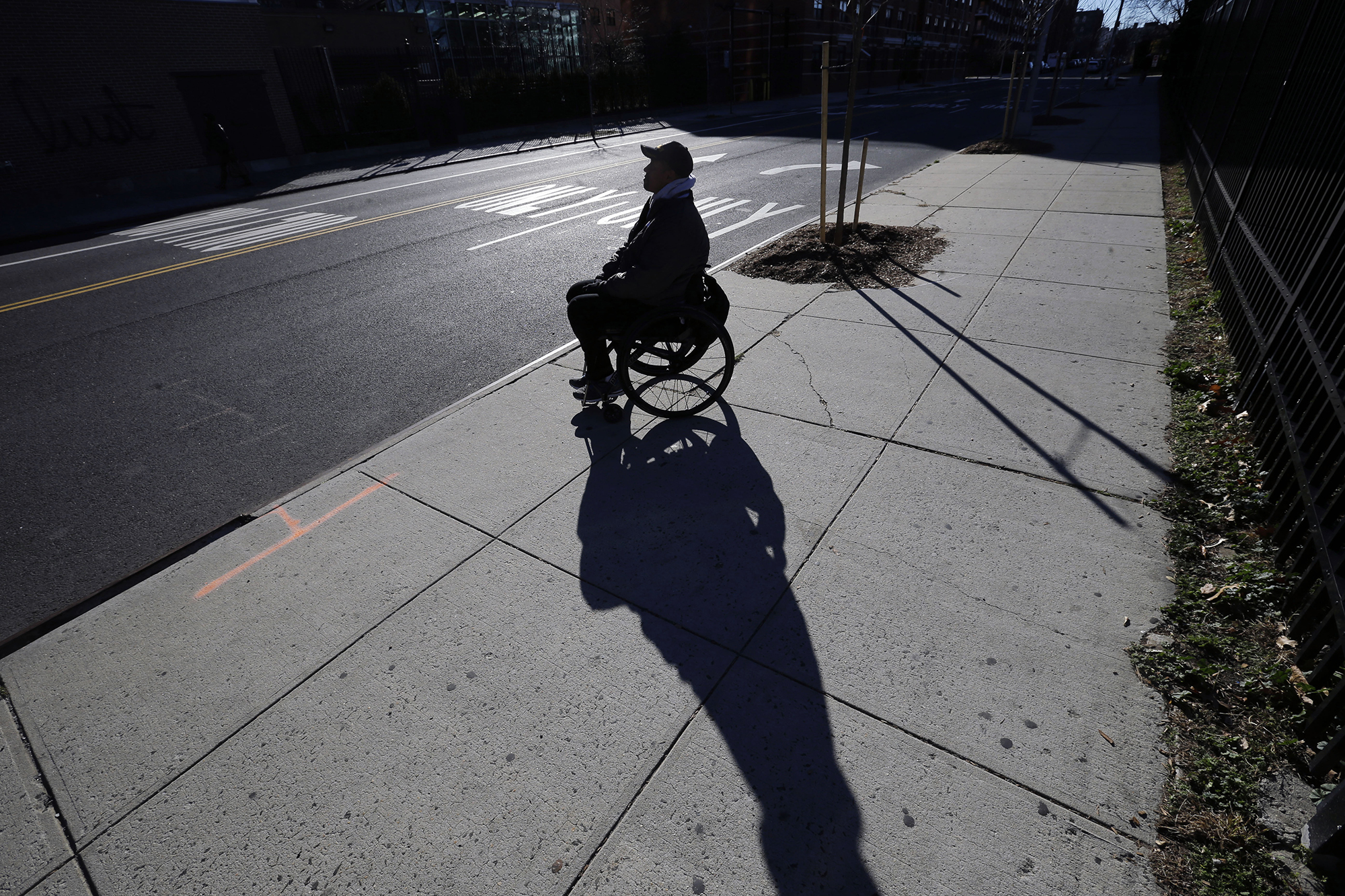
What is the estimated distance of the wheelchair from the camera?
4.36 metres

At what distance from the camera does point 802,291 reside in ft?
22.9

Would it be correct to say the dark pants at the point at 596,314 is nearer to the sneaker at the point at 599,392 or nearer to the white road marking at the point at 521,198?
the sneaker at the point at 599,392

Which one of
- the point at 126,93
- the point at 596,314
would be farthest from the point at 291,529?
the point at 126,93

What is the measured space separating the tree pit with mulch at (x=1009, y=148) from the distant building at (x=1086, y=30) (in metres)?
117

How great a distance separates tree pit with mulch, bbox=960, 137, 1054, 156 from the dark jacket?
14.1 metres

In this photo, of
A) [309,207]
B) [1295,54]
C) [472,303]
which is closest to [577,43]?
[309,207]

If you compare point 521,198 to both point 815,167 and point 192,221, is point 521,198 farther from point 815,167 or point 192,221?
point 192,221

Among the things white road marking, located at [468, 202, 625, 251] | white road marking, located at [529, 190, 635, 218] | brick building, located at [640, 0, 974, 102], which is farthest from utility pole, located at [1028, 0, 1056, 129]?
brick building, located at [640, 0, 974, 102]

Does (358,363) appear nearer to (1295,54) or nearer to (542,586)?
(542,586)

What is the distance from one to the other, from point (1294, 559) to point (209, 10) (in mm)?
30187

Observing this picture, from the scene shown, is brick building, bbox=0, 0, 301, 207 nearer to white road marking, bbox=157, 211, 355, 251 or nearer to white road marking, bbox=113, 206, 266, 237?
white road marking, bbox=113, 206, 266, 237

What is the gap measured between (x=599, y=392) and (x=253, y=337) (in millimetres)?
4791

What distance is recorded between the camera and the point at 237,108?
22422 millimetres

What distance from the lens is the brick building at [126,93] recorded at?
58.3ft
